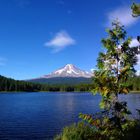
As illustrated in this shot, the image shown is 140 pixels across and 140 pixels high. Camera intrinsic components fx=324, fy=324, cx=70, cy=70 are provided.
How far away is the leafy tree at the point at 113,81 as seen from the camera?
28.3 meters

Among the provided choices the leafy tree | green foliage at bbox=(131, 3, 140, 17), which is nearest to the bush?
the leafy tree

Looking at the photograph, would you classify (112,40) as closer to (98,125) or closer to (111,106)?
(111,106)

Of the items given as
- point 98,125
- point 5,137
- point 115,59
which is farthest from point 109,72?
point 5,137

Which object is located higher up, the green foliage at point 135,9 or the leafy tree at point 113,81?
the green foliage at point 135,9

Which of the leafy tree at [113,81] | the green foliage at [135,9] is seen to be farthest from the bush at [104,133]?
the green foliage at [135,9]

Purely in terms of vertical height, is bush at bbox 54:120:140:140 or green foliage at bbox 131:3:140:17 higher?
green foliage at bbox 131:3:140:17

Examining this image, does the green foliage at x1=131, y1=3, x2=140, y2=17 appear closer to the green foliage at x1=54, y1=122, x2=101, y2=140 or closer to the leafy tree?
the leafy tree

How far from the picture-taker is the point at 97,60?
29547mm

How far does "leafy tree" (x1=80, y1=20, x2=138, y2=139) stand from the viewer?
2828cm

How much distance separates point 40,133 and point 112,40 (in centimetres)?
2870

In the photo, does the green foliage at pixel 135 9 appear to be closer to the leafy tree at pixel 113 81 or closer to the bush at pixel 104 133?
the leafy tree at pixel 113 81

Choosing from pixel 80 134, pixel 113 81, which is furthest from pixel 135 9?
pixel 80 134

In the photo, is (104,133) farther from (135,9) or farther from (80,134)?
(135,9)

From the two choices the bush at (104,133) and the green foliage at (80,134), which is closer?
the bush at (104,133)
